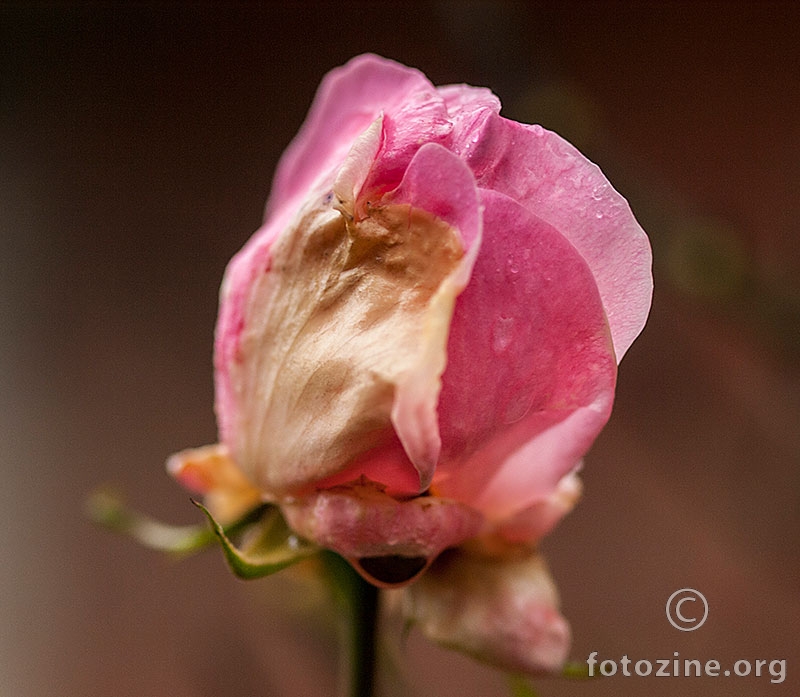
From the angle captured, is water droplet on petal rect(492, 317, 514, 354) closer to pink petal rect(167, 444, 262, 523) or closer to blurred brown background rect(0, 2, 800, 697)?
pink petal rect(167, 444, 262, 523)

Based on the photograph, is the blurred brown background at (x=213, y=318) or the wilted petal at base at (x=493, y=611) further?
the blurred brown background at (x=213, y=318)

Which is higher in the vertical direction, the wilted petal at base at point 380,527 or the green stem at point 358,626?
the wilted petal at base at point 380,527

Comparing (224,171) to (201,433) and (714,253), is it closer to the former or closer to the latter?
(201,433)

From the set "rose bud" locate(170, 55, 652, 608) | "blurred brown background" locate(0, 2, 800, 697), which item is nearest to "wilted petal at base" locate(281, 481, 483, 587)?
"rose bud" locate(170, 55, 652, 608)

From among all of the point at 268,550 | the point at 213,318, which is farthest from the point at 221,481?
the point at 213,318

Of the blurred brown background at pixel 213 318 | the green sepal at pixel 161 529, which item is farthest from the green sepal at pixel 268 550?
the blurred brown background at pixel 213 318

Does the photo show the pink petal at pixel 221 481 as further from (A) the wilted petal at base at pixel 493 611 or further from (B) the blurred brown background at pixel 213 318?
(B) the blurred brown background at pixel 213 318

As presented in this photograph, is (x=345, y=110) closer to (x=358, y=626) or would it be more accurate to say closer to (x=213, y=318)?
(x=358, y=626)

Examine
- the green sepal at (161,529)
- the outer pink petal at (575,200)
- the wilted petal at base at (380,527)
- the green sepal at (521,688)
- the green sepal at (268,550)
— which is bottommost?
the green sepal at (521,688)
